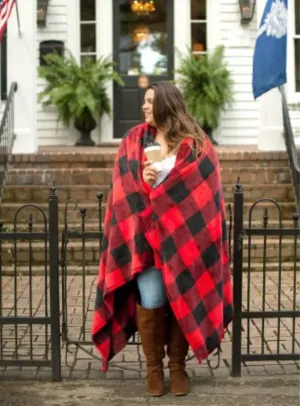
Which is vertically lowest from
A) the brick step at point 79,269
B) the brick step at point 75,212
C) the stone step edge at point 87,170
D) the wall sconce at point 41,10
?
the brick step at point 79,269

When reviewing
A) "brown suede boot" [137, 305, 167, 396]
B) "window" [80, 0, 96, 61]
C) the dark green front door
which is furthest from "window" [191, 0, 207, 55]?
"brown suede boot" [137, 305, 167, 396]

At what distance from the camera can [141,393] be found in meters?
5.13

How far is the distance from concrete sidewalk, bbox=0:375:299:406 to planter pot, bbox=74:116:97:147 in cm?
822

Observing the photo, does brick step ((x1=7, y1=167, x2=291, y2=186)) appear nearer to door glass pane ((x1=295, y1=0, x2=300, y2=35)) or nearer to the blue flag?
the blue flag

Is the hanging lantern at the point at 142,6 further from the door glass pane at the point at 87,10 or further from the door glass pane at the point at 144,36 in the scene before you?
the door glass pane at the point at 87,10

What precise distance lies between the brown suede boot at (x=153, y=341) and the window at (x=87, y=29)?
9491mm

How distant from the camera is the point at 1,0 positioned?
902cm

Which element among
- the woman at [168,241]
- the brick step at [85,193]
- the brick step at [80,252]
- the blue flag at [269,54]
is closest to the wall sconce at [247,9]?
the brick step at [85,193]

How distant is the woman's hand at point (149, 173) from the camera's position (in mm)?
4734

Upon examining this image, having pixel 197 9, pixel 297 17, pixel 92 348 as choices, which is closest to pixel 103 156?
pixel 197 9

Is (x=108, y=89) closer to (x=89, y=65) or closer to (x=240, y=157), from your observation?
(x=89, y=65)

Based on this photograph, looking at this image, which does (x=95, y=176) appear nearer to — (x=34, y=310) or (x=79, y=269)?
(x=79, y=269)

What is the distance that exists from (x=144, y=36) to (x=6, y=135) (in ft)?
13.0

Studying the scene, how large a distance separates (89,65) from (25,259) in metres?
4.67
